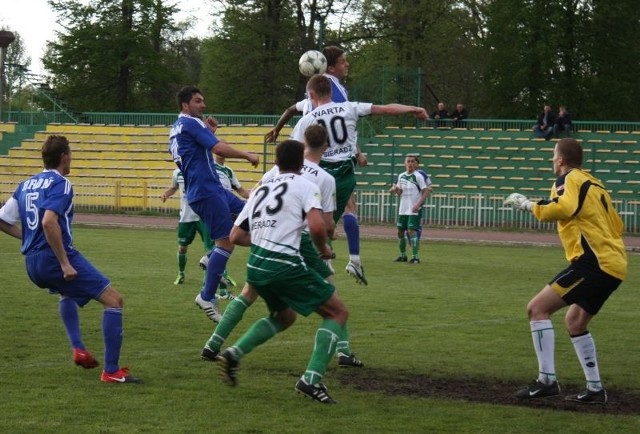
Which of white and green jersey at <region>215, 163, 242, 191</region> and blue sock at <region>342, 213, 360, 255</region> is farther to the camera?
white and green jersey at <region>215, 163, 242, 191</region>

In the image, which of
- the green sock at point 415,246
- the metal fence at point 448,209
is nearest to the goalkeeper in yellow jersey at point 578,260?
the green sock at point 415,246

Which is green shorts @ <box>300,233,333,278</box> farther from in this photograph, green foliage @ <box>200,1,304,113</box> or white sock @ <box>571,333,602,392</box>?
green foliage @ <box>200,1,304,113</box>

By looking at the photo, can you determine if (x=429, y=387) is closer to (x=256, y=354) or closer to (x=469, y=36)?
(x=256, y=354)

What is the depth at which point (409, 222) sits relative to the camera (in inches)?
891

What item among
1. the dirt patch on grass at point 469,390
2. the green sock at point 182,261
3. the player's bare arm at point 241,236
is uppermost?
the player's bare arm at point 241,236

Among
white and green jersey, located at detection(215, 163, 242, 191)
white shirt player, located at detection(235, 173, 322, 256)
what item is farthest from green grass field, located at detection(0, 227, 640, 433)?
white and green jersey, located at detection(215, 163, 242, 191)

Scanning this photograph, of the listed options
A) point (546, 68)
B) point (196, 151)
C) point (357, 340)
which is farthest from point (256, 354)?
point (546, 68)

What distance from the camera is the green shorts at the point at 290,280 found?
8.12m

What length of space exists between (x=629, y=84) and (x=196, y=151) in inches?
1657

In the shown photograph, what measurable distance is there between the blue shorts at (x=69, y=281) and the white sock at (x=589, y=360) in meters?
3.54

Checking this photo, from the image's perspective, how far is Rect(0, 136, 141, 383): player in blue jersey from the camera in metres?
8.62

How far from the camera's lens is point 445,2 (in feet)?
188

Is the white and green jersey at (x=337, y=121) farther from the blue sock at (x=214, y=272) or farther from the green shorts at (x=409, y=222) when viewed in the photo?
the green shorts at (x=409, y=222)

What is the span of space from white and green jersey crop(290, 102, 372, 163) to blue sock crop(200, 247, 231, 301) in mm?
1536
